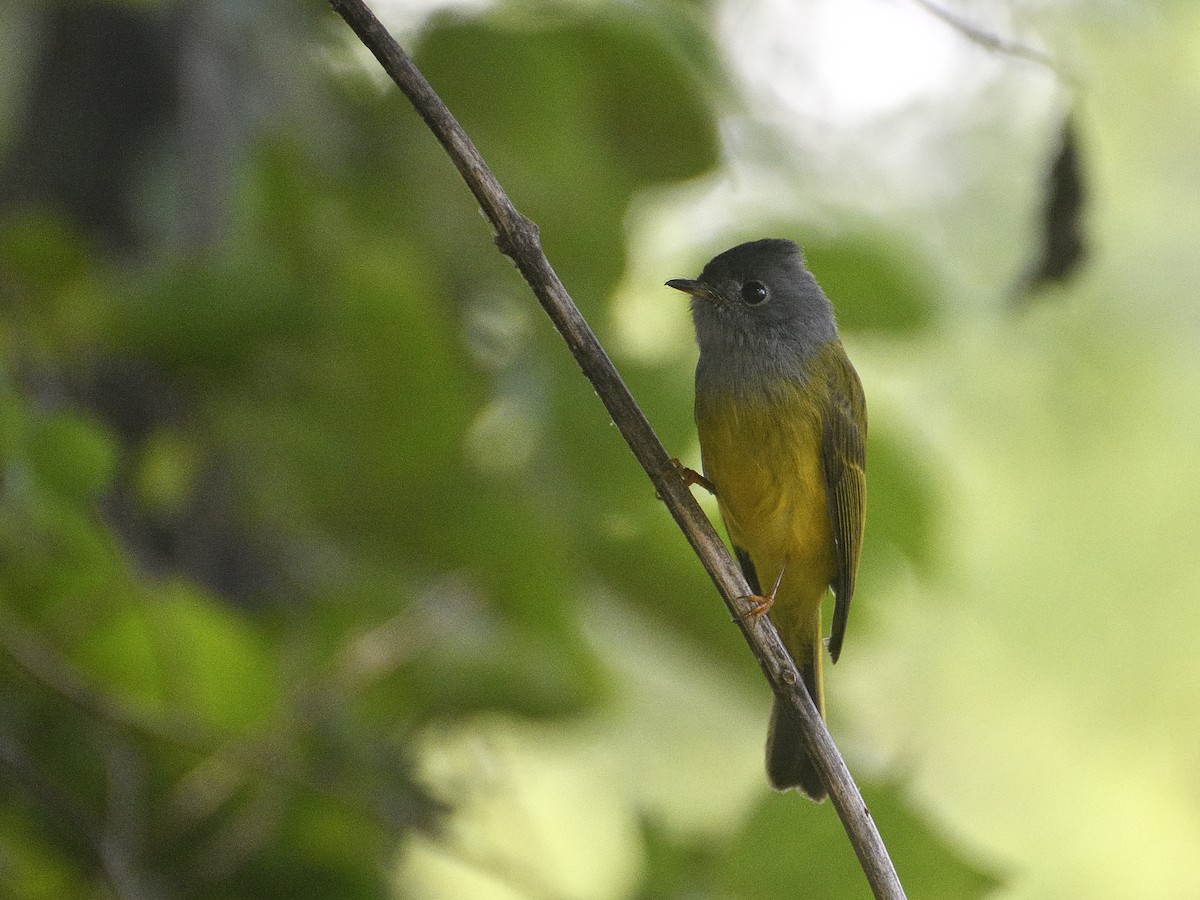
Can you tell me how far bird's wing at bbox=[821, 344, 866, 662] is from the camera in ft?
8.38

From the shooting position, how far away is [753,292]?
8.69 feet

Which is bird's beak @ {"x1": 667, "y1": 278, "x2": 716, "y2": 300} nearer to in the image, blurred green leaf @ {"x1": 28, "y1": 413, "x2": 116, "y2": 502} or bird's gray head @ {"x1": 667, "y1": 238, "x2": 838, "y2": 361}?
bird's gray head @ {"x1": 667, "y1": 238, "x2": 838, "y2": 361}

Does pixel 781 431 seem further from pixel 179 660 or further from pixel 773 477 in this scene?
pixel 179 660

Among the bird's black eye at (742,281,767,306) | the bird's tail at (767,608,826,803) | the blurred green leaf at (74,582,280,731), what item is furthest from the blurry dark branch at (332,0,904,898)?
the bird's black eye at (742,281,767,306)

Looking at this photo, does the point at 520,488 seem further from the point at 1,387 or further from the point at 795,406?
the point at 1,387

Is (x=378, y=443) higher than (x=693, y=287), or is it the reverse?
(x=693, y=287)

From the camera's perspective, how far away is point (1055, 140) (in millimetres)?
1959

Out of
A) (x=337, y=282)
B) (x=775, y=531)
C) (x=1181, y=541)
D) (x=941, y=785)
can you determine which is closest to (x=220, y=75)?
(x=337, y=282)

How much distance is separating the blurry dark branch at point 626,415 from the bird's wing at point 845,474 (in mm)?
1053

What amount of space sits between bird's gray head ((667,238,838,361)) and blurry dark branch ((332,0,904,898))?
117 centimetres

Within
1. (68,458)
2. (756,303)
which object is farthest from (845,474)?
(68,458)

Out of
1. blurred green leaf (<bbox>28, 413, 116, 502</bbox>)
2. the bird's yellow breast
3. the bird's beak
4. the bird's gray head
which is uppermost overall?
the bird's gray head

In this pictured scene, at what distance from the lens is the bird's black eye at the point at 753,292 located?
2.64 meters

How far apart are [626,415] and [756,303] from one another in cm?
134
